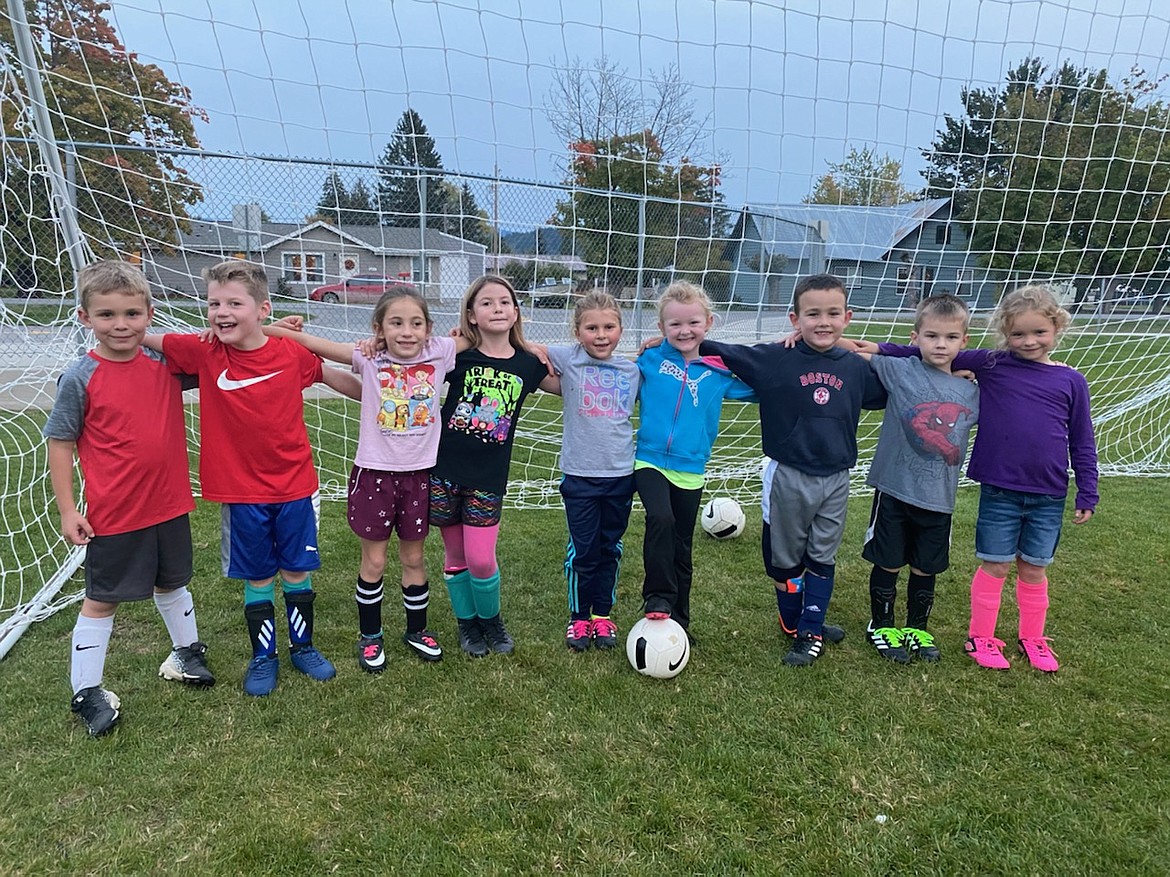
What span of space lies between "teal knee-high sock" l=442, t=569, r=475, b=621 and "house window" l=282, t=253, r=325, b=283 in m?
2.35

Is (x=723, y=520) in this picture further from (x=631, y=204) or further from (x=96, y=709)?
(x=96, y=709)

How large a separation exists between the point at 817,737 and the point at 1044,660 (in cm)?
129

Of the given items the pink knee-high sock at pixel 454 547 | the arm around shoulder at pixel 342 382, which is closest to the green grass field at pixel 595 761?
the pink knee-high sock at pixel 454 547

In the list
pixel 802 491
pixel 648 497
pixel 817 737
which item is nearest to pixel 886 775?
pixel 817 737

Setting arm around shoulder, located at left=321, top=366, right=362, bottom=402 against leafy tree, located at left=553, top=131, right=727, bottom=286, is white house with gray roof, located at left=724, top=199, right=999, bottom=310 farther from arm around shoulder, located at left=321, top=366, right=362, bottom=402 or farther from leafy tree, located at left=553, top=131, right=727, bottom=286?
arm around shoulder, located at left=321, top=366, right=362, bottom=402

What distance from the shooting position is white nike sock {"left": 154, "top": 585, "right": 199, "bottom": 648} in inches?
113

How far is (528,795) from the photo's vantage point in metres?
2.27

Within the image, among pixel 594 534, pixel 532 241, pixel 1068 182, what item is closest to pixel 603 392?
pixel 594 534

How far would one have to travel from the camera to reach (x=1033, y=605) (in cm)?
318

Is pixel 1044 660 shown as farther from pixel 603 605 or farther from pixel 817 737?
pixel 603 605

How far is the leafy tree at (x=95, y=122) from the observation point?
3.50 metres

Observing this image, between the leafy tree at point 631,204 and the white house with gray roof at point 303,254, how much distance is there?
3.07ft

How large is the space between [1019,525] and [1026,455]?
13.4 inches

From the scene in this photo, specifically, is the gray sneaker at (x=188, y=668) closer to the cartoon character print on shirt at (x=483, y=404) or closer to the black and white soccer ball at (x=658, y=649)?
the cartoon character print on shirt at (x=483, y=404)
